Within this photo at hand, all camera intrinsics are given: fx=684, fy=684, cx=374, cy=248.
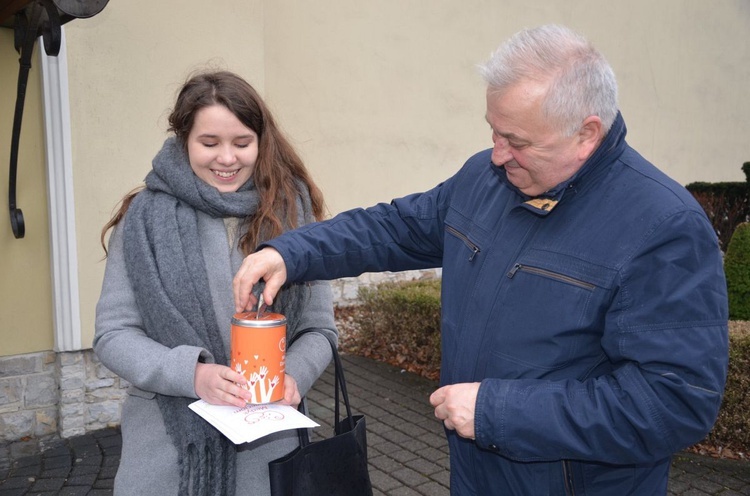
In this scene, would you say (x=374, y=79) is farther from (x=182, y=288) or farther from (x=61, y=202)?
(x=182, y=288)

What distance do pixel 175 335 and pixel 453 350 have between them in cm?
80

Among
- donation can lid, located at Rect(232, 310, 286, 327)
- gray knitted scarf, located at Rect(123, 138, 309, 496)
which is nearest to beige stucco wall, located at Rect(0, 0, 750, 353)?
gray knitted scarf, located at Rect(123, 138, 309, 496)

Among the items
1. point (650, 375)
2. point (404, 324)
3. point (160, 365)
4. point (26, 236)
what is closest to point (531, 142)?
point (650, 375)

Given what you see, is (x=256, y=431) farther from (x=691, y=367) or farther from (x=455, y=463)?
(x=691, y=367)

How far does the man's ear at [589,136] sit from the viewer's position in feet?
5.32

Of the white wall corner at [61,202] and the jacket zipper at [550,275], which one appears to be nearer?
the jacket zipper at [550,275]

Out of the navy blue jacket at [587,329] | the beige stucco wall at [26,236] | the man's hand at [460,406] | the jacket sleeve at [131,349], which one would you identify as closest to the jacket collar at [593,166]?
the navy blue jacket at [587,329]

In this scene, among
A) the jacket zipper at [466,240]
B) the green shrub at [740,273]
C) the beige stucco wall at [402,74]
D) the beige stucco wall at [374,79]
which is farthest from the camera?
the beige stucco wall at [402,74]

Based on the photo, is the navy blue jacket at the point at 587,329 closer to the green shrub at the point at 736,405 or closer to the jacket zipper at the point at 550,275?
the jacket zipper at the point at 550,275

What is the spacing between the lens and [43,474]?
4070mm

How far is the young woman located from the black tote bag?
0.17 meters

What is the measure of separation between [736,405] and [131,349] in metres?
4.00

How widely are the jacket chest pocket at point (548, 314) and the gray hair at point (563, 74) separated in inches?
12.9

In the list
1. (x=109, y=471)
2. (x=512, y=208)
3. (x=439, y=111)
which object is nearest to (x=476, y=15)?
(x=439, y=111)
